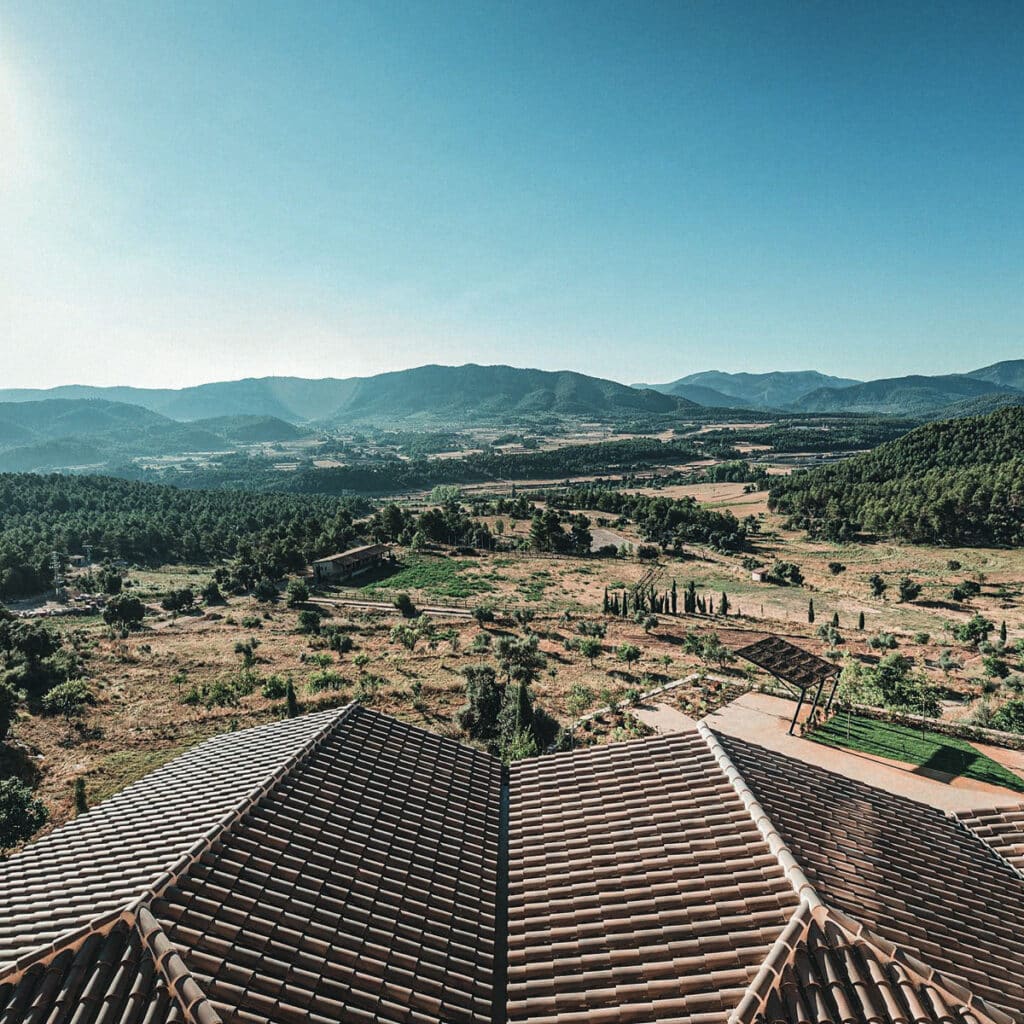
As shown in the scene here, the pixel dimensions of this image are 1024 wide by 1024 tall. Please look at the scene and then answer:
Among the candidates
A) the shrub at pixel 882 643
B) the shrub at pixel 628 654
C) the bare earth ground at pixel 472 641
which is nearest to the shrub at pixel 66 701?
the bare earth ground at pixel 472 641

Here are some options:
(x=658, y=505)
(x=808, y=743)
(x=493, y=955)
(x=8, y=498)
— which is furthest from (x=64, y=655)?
(x=8, y=498)

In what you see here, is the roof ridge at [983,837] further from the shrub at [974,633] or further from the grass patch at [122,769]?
the shrub at [974,633]

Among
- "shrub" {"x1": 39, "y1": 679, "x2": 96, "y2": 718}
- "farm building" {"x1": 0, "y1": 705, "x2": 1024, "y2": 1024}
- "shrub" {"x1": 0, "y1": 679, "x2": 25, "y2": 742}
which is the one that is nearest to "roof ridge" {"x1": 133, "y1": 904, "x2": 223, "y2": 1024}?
"farm building" {"x1": 0, "y1": 705, "x2": 1024, "y2": 1024}

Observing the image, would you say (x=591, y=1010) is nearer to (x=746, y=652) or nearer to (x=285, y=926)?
(x=285, y=926)

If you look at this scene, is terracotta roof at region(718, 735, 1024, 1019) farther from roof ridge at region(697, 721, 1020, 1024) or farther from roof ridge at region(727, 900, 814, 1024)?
roof ridge at region(727, 900, 814, 1024)

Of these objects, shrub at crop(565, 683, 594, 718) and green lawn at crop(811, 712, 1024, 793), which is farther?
shrub at crop(565, 683, 594, 718)

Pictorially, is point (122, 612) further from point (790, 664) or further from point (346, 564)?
point (790, 664)
